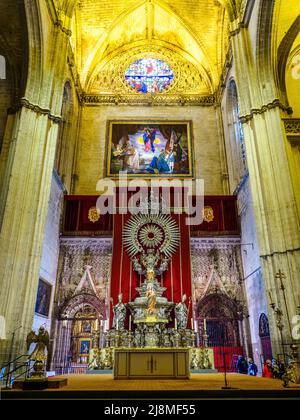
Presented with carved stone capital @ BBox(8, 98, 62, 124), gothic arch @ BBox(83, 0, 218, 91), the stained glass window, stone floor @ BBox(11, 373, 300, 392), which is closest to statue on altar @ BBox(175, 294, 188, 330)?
stone floor @ BBox(11, 373, 300, 392)

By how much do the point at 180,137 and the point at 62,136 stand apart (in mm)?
6420

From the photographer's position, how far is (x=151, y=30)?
65.7 ft

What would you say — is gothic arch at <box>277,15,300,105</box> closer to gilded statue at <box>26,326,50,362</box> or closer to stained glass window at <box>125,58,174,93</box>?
stained glass window at <box>125,58,174,93</box>

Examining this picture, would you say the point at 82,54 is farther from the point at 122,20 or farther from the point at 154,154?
the point at 154,154

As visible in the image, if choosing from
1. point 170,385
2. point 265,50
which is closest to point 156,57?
point 265,50

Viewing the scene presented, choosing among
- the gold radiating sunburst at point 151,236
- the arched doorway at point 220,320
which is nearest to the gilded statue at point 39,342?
the gold radiating sunburst at point 151,236

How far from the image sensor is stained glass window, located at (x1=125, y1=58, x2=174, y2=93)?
19562 mm

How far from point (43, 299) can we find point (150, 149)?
963 centimetres

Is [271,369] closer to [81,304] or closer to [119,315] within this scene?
[119,315]

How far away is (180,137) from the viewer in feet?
59.1

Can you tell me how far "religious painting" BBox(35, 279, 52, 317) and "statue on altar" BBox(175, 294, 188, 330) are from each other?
16.4ft

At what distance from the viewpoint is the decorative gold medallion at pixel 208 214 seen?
14781mm

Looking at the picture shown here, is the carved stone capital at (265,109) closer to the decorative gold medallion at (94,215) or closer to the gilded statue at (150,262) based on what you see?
the gilded statue at (150,262)

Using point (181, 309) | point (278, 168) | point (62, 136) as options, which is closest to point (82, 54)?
point (62, 136)
